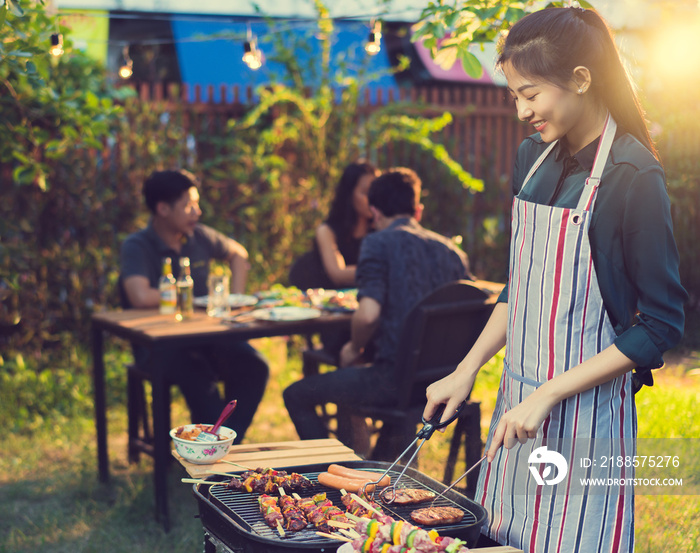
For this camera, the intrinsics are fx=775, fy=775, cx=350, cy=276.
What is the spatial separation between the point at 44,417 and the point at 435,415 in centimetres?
403

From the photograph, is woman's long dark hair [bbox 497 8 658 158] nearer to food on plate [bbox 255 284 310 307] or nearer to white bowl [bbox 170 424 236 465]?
white bowl [bbox 170 424 236 465]

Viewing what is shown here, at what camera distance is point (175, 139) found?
20.5 feet

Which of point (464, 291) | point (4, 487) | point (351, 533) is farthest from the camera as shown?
point (4, 487)

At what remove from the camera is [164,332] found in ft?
11.6

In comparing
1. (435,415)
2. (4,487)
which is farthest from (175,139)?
(435,415)

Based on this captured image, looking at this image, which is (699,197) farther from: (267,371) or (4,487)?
(4,487)

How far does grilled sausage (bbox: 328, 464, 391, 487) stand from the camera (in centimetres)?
185

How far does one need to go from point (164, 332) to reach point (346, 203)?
1796 millimetres

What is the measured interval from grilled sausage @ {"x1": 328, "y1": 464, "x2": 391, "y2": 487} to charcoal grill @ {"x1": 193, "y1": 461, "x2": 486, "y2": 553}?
0.04m

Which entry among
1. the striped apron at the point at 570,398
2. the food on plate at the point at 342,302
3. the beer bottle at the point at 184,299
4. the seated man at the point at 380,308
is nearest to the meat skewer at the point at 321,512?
the striped apron at the point at 570,398

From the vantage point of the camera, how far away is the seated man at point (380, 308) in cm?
354

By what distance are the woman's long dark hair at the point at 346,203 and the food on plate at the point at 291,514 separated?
3.30 m

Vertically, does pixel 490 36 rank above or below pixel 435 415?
above

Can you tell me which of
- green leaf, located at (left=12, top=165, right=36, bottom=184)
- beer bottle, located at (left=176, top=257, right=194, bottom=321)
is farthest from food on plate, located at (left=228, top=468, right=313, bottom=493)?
green leaf, located at (left=12, top=165, right=36, bottom=184)
